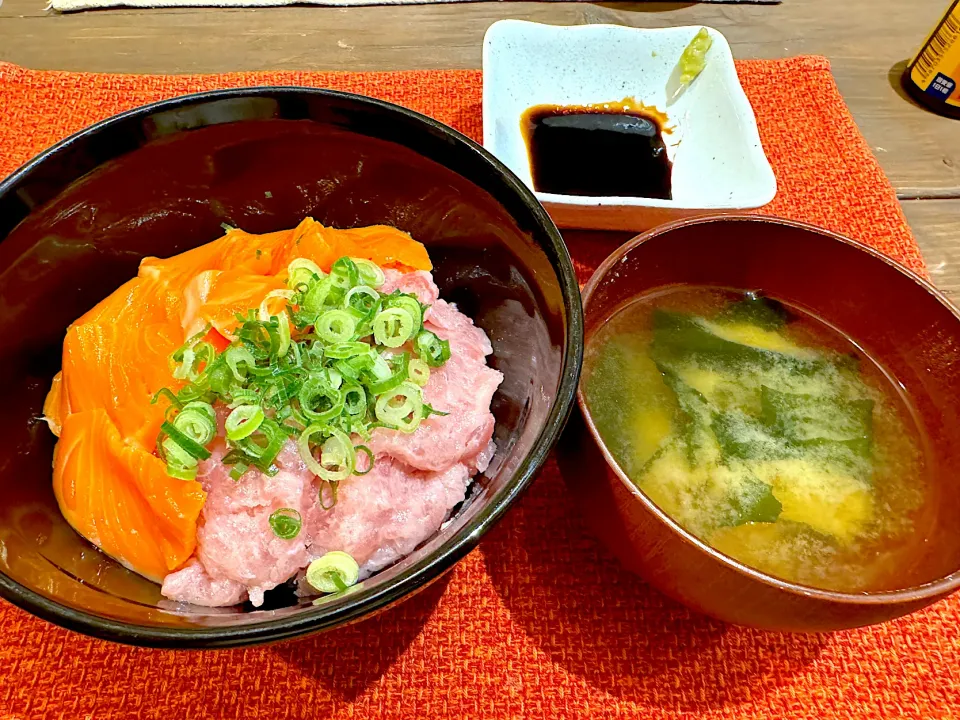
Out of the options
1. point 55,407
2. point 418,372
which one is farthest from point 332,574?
point 55,407

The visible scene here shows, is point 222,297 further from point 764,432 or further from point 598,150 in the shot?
point 598,150

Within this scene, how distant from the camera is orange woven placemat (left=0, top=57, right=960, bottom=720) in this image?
3.53ft

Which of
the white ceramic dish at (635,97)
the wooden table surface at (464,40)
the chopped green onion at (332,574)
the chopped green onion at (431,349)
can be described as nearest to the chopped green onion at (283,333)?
the chopped green onion at (431,349)

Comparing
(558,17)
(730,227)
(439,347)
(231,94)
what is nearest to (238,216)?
(231,94)

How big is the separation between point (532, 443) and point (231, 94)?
31.1 inches

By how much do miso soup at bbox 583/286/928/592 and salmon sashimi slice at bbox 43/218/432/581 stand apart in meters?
0.47

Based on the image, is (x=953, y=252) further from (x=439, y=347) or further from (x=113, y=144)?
(x=113, y=144)

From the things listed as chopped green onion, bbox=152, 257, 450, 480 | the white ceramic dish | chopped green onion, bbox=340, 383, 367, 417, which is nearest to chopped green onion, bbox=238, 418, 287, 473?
chopped green onion, bbox=152, 257, 450, 480

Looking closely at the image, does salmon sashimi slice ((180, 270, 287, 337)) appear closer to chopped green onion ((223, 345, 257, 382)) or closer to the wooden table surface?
chopped green onion ((223, 345, 257, 382))

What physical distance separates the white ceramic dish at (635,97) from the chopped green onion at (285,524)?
0.98 metres

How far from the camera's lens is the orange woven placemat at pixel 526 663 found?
108cm

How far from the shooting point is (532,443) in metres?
0.94

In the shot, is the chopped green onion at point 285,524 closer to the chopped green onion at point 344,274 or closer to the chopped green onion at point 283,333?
the chopped green onion at point 283,333

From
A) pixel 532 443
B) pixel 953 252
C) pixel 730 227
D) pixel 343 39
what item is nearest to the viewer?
pixel 532 443
